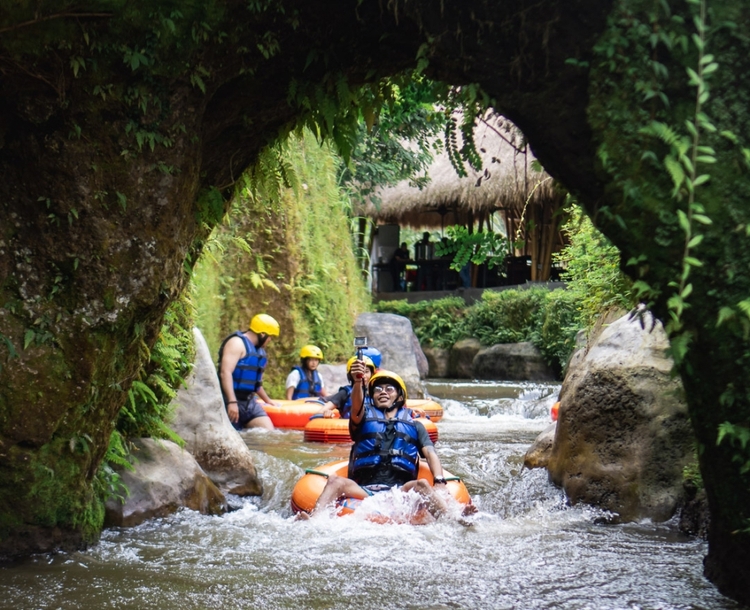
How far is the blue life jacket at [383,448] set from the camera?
7.41 m

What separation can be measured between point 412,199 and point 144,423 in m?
20.0

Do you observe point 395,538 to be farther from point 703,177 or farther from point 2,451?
point 703,177

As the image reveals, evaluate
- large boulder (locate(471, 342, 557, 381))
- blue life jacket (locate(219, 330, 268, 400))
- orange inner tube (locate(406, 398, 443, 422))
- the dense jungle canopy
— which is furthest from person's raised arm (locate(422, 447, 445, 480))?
large boulder (locate(471, 342, 557, 381))

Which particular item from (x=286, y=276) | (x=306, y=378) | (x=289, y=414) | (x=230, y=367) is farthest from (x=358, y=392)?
(x=286, y=276)

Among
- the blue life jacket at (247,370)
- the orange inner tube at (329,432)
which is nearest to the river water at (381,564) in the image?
the orange inner tube at (329,432)

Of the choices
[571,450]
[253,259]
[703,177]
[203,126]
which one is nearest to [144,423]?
[203,126]

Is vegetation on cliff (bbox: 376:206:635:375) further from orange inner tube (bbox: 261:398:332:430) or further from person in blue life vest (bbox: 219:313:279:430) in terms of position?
person in blue life vest (bbox: 219:313:279:430)

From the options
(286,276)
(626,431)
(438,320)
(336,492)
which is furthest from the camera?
(438,320)

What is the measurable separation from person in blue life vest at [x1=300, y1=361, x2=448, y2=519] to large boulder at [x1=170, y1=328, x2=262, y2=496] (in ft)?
3.75

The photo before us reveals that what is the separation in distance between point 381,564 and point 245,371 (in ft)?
21.1

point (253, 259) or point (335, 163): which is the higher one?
point (335, 163)

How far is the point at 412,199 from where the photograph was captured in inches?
1033

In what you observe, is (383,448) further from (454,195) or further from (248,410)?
(454,195)

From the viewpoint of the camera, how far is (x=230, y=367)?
11305 mm
